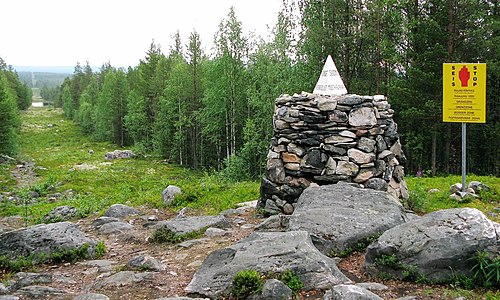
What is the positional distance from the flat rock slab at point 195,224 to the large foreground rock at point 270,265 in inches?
128

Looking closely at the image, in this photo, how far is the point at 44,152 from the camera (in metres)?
53.3

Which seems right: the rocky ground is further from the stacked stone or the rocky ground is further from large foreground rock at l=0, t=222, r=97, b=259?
the stacked stone

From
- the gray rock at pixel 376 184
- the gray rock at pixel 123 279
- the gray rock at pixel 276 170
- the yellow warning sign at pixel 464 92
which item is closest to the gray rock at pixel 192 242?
the gray rock at pixel 123 279

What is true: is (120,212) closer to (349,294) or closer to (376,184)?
(376,184)

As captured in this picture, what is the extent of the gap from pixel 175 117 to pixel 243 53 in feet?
47.5

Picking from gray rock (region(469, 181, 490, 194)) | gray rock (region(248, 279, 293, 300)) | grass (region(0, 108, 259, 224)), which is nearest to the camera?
gray rock (region(248, 279, 293, 300))

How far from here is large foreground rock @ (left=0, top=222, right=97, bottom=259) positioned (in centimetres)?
815

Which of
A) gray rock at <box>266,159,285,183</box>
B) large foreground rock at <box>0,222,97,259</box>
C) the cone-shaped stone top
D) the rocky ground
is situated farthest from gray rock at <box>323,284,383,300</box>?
the cone-shaped stone top

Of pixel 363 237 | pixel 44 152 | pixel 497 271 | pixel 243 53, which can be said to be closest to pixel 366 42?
pixel 243 53

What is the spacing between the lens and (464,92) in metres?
11.7

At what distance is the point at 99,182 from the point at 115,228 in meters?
19.4

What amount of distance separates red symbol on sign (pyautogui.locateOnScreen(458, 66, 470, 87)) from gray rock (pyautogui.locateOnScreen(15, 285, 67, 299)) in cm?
1046

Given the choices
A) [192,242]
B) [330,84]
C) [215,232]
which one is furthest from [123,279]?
[330,84]

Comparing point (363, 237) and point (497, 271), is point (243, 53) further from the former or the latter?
point (497, 271)
